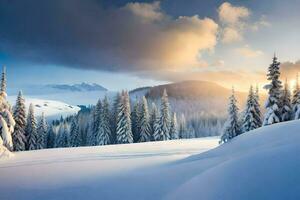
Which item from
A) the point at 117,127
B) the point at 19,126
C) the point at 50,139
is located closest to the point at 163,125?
the point at 117,127

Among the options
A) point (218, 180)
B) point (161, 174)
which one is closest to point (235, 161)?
point (218, 180)

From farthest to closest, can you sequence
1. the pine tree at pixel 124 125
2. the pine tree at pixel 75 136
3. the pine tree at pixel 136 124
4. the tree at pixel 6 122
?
the pine tree at pixel 75 136, the pine tree at pixel 136 124, the pine tree at pixel 124 125, the tree at pixel 6 122

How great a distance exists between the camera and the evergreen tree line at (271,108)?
34.1 m

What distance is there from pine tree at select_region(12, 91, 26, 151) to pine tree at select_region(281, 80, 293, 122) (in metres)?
39.8


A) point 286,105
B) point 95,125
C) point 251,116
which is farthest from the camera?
point 95,125

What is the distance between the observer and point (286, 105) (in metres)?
35.9

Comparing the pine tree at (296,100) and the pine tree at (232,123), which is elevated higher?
the pine tree at (296,100)

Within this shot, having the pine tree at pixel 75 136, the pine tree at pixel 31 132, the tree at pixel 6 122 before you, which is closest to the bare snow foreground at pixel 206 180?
the tree at pixel 6 122

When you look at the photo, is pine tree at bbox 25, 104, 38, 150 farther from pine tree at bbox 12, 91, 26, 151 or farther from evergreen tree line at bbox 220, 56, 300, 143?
evergreen tree line at bbox 220, 56, 300, 143

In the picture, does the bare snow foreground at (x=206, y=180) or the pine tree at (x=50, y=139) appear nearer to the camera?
the bare snow foreground at (x=206, y=180)

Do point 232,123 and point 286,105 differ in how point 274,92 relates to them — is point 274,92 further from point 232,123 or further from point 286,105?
point 232,123

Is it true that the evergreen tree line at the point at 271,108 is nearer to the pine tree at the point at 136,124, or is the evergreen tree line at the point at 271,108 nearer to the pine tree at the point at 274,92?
the pine tree at the point at 274,92

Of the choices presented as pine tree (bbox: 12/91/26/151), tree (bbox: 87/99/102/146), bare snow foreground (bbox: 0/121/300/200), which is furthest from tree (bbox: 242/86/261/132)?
tree (bbox: 87/99/102/146)

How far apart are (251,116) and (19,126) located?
36944 millimetres
